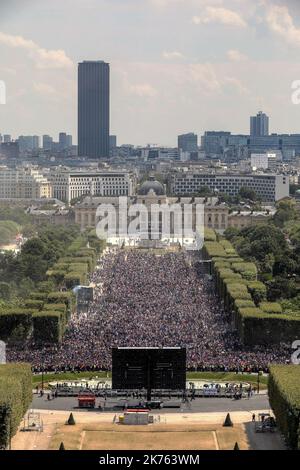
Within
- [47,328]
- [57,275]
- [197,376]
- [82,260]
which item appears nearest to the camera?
[197,376]

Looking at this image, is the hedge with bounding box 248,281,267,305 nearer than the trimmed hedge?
No

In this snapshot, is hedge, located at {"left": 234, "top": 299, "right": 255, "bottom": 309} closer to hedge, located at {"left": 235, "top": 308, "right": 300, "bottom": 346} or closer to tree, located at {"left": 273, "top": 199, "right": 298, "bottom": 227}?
hedge, located at {"left": 235, "top": 308, "right": 300, "bottom": 346}

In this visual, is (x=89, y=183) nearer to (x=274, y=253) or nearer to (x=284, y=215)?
(x=284, y=215)

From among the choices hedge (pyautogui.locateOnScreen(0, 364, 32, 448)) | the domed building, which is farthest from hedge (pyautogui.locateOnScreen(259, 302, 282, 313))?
the domed building

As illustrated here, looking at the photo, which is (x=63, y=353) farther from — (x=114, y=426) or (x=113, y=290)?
(x=113, y=290)

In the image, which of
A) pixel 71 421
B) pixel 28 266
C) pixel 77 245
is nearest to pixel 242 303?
pixel 71 421

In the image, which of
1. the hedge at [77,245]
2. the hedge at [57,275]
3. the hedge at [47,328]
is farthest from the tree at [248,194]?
the hedge at [47,328]

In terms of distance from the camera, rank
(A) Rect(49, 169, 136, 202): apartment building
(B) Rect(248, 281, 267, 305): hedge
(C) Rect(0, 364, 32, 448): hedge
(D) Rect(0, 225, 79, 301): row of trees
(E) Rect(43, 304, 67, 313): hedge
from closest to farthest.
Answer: (C) Rect(0, 364, 32, 448): hedge < (E) Rect(43, 304, 67, 313): hedge < (B) Rect(248, 281, 267, 305): hedge < (D) Rect(0, 225, 79, 301): row of trees < (A) Rect(49, 169, 136, 202): apartment building
